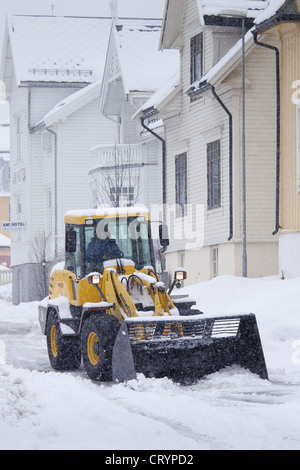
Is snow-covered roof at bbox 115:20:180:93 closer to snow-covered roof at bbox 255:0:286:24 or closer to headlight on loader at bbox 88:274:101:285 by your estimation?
snow-covered roof at bbox 255:0:286:24

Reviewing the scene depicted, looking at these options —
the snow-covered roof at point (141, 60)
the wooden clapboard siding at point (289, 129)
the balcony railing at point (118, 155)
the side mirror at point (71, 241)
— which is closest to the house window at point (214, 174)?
the wooden clapboard siding at point (289, 129)

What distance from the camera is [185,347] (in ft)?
42.8

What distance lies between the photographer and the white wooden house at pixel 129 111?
113 ft

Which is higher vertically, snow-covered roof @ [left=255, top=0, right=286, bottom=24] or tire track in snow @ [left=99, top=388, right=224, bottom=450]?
snow-covered roof @ [left=255, top=0, right=286, bottom=24]

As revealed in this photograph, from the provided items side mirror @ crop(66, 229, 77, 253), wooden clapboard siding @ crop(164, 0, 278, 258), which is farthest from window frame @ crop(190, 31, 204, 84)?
side mirror @ crop(66, 229, 77, 253)

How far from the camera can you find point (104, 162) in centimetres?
3503

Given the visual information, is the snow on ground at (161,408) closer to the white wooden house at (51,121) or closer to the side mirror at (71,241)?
the side mirror at (71,241)

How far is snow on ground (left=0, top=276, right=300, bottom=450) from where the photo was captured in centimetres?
874

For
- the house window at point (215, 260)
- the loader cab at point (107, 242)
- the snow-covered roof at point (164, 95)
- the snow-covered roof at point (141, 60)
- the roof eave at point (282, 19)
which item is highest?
the snow-covered roof at point (141, 60)

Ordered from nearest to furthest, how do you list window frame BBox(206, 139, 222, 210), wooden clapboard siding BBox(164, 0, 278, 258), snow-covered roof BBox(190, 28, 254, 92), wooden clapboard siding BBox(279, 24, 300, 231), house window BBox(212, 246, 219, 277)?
wooden clapboard siding BBox(279, 24, 300, 231) → snow-covered roof BBox(190, 28, 254, 92) → wooden clapboard siding BBox(164, 0, 278, 258) → window frame BBox(206, 139, 222, 210) → house window BBox(212, 246, 219, 277)

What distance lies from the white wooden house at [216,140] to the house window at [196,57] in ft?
0.09

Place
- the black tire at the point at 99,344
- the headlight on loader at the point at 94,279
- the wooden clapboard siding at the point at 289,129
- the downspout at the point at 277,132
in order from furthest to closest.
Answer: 1. the downspout at the point at 277,132
2. the wooden clapboard siding at the point at 289,129
3. the headlight on loader at the point at 94,279
4. the black tire at the point at 99,344

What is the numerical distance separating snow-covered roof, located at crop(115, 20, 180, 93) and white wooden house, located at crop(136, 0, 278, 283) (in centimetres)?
403
